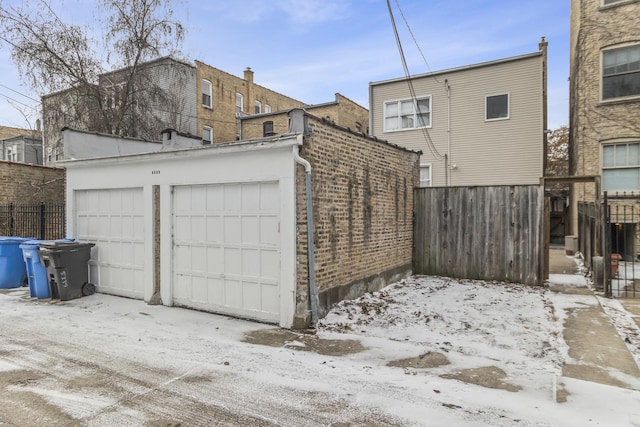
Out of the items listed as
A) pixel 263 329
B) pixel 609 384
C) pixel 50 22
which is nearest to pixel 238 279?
pixel 263 329

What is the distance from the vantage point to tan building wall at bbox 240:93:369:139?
2219 centimetres

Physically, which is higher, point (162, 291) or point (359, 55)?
point (359, 55)

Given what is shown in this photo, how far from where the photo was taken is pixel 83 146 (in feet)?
29.1

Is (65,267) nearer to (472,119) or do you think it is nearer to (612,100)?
(472,119)

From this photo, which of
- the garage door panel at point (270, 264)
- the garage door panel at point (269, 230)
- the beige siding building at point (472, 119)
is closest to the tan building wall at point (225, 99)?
the beige siding building at point (472, 119)

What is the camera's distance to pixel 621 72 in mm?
12797

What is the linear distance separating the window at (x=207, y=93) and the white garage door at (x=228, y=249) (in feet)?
57.1

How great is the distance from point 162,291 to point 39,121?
13.1 meters

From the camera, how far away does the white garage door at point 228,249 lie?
6.05m

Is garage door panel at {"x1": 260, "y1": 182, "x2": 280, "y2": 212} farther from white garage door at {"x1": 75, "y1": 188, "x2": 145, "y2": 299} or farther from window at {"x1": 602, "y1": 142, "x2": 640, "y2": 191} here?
window at {"x1": 602, "y1": 142, "x2": 640, "y2": 191}

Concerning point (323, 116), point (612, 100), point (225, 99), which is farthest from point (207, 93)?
point (612, 100)

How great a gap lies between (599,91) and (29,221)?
19289 mm

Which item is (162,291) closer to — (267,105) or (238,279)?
(238,279)

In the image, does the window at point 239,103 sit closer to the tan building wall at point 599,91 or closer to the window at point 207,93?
the window at point 207,93
